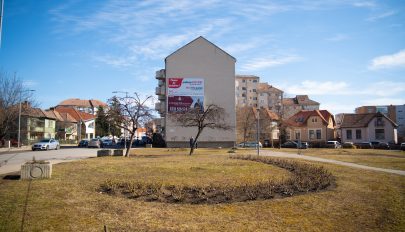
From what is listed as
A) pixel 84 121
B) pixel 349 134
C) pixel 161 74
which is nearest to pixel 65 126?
pixel 84 121

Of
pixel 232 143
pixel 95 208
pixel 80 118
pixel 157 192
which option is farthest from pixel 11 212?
pixel 80 118

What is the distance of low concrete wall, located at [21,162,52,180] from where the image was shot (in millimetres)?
12180

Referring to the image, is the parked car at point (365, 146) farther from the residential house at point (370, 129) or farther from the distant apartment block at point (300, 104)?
the distant apartment block at point (300, 104)

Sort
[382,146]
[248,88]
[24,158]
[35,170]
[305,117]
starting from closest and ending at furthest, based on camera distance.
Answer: [35,170], [24,158], [382,146], [305,117], [248,88]

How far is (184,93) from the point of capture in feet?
170

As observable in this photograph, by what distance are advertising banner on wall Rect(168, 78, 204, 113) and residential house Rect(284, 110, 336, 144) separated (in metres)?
25.1

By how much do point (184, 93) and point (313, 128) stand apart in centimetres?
3346

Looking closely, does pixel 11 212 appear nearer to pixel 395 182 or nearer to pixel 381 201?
pixel 381 201

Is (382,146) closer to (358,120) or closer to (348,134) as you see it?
(348,134)

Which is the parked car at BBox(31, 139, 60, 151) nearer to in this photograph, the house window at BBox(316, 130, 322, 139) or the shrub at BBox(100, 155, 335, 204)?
the shrub at BBox(100, 155, 335, 204)

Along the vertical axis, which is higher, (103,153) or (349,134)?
(349,134)

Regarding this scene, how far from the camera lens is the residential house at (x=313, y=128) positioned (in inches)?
2713

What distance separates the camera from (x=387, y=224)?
22.7ft

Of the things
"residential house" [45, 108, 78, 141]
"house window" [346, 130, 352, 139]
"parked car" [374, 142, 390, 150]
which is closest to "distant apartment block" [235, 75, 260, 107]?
"house window" [346, 130, 352, 139]
